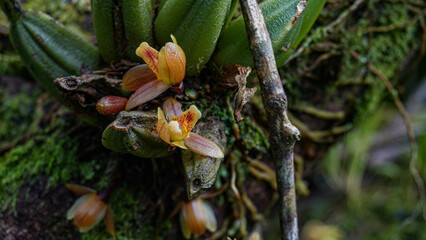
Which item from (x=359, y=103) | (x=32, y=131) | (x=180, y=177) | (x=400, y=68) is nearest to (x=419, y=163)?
(x=400, y=68)

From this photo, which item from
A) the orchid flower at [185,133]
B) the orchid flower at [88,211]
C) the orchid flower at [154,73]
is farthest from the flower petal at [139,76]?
the orchid flower at [88,211]

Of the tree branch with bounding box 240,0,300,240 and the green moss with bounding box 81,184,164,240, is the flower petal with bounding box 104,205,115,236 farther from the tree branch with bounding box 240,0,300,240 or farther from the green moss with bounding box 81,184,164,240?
the tree branch with bounding box 240,0,300,240

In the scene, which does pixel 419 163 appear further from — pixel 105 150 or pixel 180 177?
pixel 105 150

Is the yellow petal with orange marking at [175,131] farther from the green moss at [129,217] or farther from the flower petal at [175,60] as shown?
the green moss at [129,217]

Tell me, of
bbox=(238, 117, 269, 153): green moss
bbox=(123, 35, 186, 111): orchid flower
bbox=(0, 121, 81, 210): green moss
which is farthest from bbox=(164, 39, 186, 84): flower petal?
bbox=(0, 121, 81, 210): green moss

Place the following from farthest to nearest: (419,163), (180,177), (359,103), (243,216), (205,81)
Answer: (419,163)
(359,103)
(243,216)
(180,177)
(205,81)

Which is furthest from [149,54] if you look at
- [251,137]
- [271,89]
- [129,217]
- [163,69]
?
[129,217]

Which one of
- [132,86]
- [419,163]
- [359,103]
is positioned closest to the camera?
[132,86]
